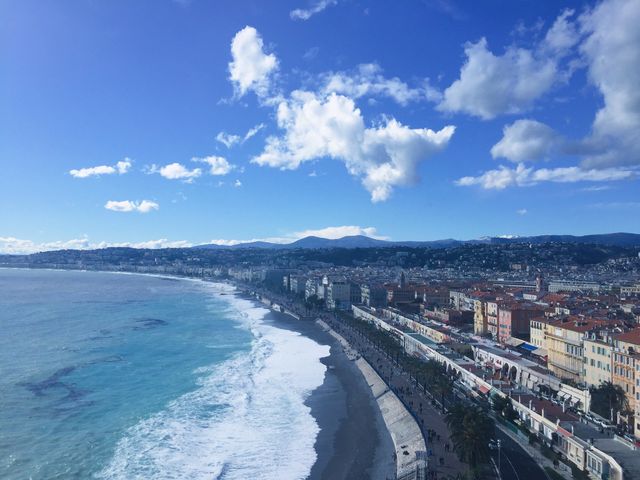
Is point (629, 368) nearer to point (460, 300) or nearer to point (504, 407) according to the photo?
point (504, 407)

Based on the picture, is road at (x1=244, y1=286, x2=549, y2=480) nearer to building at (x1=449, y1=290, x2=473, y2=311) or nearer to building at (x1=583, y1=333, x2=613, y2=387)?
building at (x1=583, y1=333, x2=613, y2=387)

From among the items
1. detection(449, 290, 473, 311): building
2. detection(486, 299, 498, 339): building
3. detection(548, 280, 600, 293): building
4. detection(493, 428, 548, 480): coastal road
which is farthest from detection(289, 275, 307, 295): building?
detection(493, 428, 548, 480): coastal road

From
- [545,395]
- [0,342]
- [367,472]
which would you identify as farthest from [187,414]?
[0,342]

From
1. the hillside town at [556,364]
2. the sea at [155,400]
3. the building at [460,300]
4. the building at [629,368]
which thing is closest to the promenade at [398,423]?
the sea at [155,400]

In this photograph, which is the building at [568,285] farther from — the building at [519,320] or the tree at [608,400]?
the tree at [608,400]

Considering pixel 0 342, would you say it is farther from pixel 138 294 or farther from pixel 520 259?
pixel 520 259

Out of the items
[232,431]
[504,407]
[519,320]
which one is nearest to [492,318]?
[519,320]
